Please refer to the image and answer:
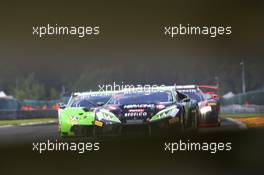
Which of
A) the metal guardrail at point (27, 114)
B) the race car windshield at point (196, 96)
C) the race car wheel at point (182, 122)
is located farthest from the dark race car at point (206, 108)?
the metal guardrail at point (27, 114)

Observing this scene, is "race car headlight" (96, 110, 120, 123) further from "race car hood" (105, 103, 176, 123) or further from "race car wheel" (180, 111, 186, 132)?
"race car wheel" (180, 111, 186, 132)

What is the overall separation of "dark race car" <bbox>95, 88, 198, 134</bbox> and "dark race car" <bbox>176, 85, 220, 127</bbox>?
0.09 meters

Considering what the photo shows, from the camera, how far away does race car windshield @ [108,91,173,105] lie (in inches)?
215

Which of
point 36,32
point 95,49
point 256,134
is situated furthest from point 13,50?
point 256,134

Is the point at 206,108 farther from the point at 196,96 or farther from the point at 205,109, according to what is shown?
the point at 196,96

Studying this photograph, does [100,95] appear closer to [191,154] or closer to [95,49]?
[95,49]

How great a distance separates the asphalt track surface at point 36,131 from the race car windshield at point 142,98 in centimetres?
42

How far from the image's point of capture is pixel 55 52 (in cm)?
544

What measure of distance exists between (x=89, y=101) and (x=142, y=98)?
453mm

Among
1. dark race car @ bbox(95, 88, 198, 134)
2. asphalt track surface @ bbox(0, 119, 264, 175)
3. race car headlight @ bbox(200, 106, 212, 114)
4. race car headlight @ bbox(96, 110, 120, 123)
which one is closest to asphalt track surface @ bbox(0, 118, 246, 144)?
asphalt track surface @ bbox(0, 119, 264, 175)

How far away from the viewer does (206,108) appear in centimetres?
557

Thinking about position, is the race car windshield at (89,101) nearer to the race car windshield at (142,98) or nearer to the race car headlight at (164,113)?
the race car windshield at (142,98)

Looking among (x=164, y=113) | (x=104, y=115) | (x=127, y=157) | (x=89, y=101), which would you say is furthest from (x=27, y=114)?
(x=164, y=113)

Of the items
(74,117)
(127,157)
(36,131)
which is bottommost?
(127,157)
